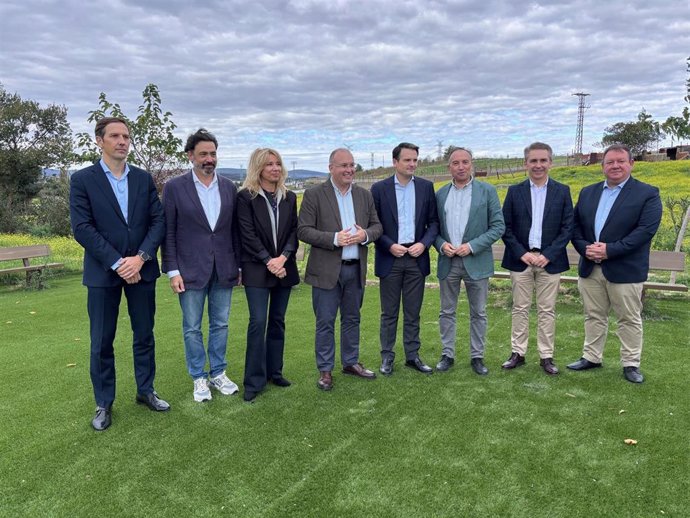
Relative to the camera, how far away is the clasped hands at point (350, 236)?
3.94 m

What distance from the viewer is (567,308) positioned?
261 inches

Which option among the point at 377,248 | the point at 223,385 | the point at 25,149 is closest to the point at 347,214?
the point at 377,248

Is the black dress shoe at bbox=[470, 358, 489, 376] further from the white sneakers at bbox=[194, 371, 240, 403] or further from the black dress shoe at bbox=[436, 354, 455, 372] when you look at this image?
the white sneakers at bbox=[194, 371, 240, 403]

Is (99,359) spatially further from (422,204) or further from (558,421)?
(558,421)

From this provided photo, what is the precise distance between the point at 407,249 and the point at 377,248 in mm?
303

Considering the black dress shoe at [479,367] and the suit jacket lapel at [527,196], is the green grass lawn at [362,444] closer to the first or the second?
the black dress shoe at [479,367]

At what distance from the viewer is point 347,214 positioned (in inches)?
163

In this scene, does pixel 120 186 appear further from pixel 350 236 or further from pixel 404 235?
pixel 404 235

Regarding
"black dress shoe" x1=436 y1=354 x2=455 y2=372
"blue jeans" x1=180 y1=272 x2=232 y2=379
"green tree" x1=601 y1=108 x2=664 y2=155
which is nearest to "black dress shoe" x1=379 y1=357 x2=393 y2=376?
Answer: "black dress shoe" x1=436 y1=354 x2=455 y2=372

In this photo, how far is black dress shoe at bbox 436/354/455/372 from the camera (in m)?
4.54

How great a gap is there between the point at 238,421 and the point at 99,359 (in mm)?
1079

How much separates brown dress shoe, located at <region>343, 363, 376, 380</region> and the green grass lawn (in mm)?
89

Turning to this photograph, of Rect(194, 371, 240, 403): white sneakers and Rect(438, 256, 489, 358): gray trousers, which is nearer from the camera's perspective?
Rect(194, 371, 240, 403): white sneakers

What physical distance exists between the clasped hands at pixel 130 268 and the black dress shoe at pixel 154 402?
955 mm
